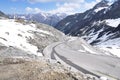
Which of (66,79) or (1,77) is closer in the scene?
(66,79)

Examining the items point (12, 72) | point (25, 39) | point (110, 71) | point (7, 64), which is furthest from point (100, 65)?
point (25, 39)

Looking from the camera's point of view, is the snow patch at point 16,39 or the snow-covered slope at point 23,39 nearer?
the snow patch at point 16,39

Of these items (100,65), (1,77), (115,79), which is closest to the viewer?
(1,77)

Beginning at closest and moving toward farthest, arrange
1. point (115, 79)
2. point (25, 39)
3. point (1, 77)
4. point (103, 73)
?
1. point (1, 77)
2. point (115, 79)
3. point (103, 73)
4. point (25, 39)

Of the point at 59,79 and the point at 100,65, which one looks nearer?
the point at 59,79

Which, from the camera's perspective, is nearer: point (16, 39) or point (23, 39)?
point (16, 39)

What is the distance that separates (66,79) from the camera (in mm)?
15750

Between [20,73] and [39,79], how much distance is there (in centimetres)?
188

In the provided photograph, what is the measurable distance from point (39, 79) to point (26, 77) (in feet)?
3.08

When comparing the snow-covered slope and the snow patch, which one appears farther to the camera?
the snow-covered slope

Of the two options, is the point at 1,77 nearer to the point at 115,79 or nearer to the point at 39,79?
the point at 39,79

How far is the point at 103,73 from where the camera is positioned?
2380 centimetres

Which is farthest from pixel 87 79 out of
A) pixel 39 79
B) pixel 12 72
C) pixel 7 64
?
pixel 7 64

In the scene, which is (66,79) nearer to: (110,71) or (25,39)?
(110,71)
